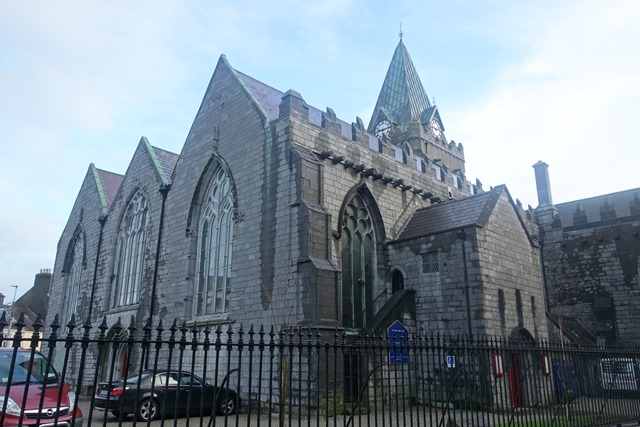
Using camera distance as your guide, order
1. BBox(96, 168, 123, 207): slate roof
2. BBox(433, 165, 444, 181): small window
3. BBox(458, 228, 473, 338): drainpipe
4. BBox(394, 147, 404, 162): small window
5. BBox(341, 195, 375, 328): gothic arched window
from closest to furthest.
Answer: BBox(458, 228, 473, 338): drainpipe, BBox(341, 195, 375, 328): gothic arched window, BBox(394, 147, 404, 162): small window, BBox(433, 165, 444, 181): small window, BBox(96, 168, 123, 207): slate roof

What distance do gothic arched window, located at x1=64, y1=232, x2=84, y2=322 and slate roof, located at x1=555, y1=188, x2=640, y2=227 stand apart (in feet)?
91.6

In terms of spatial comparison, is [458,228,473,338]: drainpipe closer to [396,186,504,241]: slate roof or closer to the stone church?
the stone church

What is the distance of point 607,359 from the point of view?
12.1 meters

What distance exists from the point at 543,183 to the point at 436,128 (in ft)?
46.4

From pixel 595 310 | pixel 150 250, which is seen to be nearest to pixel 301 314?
pixel 150 250

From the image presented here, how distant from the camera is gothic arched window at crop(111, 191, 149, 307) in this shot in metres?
23.1

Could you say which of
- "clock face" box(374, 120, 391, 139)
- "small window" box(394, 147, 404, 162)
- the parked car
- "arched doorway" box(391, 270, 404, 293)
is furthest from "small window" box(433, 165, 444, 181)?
the parked car

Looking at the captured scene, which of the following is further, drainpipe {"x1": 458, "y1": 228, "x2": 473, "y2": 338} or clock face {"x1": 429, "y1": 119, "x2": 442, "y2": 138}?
clock face {"x1": 429, "y1": 119, "x2": 442, "y2": 138}

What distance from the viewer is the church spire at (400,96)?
41.7 meters

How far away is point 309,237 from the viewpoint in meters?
14.9

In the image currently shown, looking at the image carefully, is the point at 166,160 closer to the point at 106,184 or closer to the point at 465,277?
the point at 106,184

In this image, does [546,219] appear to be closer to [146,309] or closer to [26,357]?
[146,309]

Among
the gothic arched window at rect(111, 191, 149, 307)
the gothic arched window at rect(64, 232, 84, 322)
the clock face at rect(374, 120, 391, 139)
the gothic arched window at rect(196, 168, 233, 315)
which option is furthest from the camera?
the clock face at rect(374, 120, 391, 139)

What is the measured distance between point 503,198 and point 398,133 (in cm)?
2113
